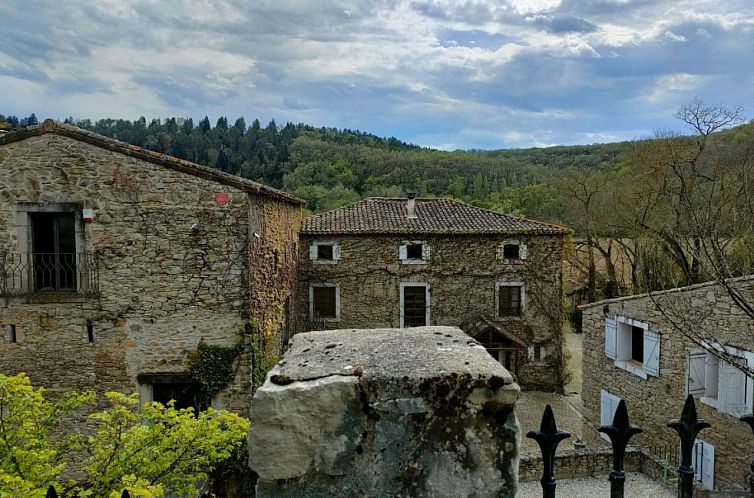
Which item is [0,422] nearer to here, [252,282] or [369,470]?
[252,282]

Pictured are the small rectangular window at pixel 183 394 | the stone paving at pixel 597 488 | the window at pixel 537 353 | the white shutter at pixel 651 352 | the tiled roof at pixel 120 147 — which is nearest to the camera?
the tiled roof at pixel 120 147

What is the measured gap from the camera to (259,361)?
974cm

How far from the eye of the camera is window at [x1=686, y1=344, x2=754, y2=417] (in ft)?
29.4

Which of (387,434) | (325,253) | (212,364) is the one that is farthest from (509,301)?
(387,434)

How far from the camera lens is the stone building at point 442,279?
17.8 metres

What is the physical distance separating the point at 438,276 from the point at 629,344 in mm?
7231

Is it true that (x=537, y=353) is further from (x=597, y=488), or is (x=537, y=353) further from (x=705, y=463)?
(x=705, y=463)

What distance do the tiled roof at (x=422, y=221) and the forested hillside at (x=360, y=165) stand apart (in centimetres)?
1809

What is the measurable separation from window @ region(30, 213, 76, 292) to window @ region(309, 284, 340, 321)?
934cm

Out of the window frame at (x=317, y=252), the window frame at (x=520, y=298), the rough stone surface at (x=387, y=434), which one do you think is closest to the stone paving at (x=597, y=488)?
the window frame at (x=520, y=298)

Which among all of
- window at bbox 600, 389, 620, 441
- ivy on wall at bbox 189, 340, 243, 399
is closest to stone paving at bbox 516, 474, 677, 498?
window at bbox 600, 389, 620, 441

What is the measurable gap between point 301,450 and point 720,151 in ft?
65.0

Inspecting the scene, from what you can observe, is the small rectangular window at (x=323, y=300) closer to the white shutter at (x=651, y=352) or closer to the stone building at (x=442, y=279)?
the stone building at (x=442, y=279)

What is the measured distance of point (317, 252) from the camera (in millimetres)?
17797
